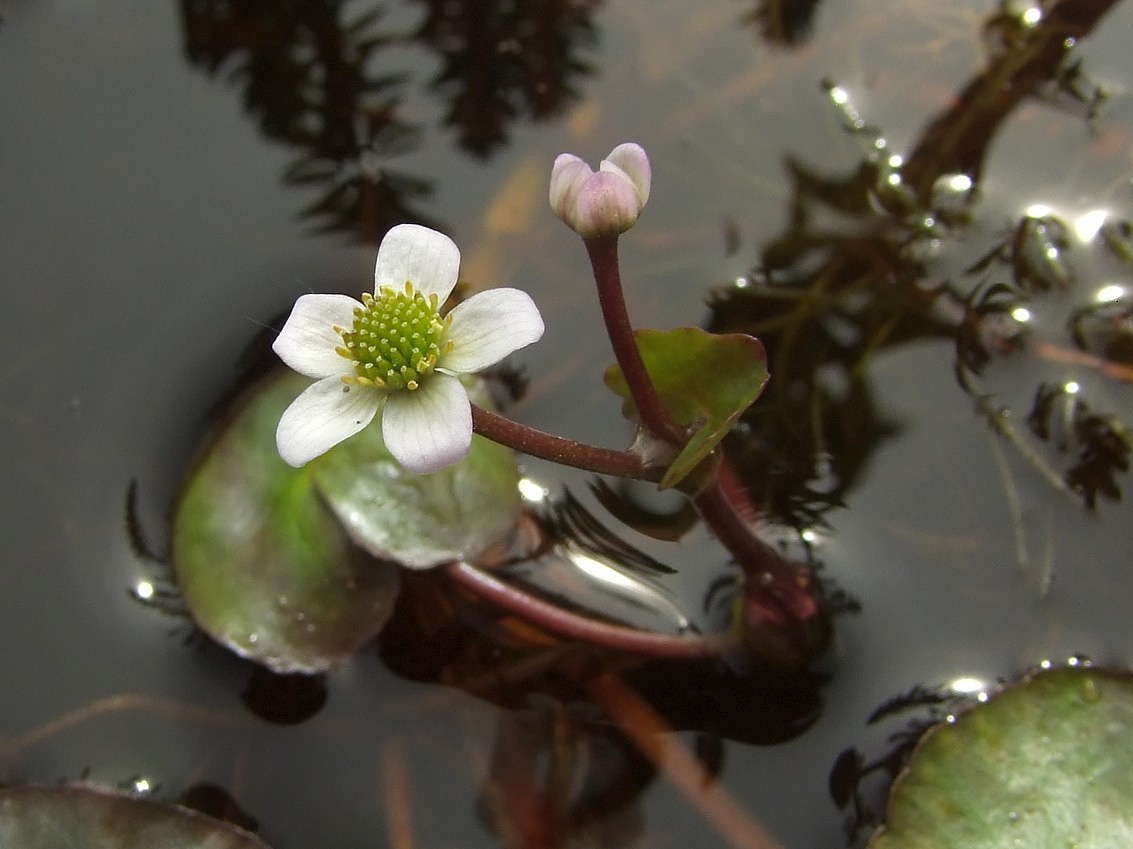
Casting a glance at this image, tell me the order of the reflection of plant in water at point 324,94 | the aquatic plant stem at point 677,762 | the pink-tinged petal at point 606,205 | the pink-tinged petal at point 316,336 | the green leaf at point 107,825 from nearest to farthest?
the pink-tinged petal at point 606,205 < the pink-tinged petal at point 316,336 < the green leaf at point 107,825 < the aquatic plant stem at point 677,762 < the reflection of plant in water at point 324,94

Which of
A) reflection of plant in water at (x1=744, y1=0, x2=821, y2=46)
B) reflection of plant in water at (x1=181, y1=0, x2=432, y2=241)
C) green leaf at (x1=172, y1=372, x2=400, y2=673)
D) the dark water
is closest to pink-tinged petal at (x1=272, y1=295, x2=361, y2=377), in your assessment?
green leaf at (x1=172, y1=372, x2=400, y2=673)

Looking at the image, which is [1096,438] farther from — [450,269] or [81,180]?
[81,180]

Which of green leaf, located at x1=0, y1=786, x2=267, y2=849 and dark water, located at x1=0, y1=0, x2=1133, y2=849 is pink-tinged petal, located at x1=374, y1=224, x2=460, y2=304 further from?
green leaf, located at x1=0, y1=786, x2=267, y2=849

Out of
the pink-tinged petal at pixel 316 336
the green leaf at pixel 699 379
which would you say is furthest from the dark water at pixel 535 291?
the pink-tinged petal at pixel 316 336

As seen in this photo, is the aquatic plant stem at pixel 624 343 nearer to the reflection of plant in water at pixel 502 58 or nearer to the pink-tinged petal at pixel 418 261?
the pink-tinged petal at pixel 418 261

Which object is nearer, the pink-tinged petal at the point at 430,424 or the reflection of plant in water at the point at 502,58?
the pink-tinged petal at the point at 430,424

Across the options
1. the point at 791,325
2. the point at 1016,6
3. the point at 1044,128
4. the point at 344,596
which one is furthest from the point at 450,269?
the point at 1016,6

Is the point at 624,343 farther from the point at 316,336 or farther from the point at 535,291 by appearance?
the point at 535,291
